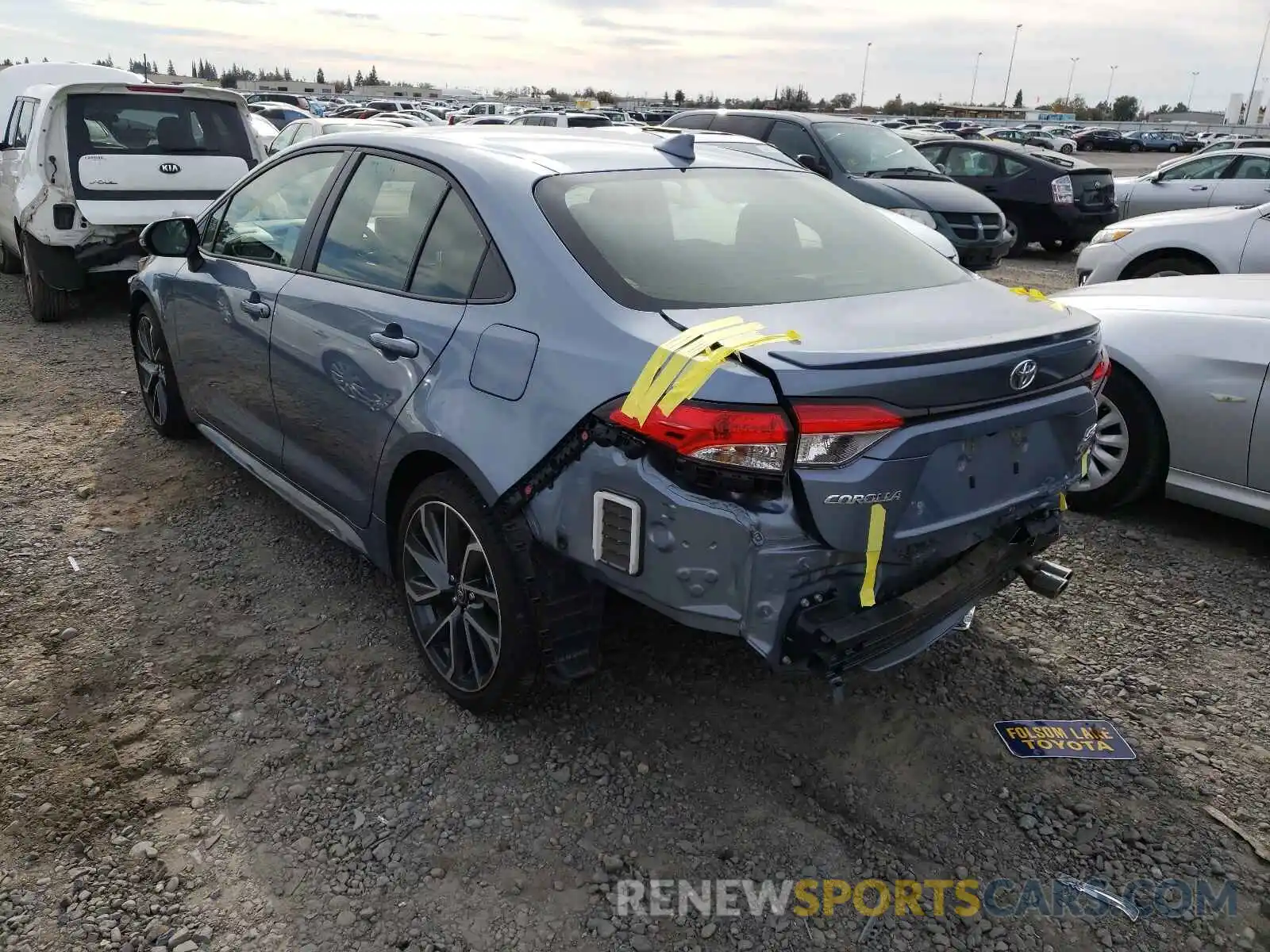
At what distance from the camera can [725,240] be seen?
2.98 meters

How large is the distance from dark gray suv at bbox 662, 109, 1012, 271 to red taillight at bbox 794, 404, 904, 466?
7904 mm

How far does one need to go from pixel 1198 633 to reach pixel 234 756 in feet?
11.2

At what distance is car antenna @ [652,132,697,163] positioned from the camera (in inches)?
132

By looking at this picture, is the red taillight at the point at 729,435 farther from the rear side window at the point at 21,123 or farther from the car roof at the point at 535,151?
the rear side window at the point at 21,123

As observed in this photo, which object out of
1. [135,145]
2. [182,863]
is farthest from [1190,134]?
[182,863]

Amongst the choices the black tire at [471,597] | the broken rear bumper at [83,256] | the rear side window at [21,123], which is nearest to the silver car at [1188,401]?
the black tire at [471,597]

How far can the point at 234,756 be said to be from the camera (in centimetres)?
285

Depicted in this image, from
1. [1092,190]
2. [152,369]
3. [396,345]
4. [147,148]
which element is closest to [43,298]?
[147,148]

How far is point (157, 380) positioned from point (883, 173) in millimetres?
7845

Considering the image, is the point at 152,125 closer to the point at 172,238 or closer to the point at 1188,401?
the point at 172,238

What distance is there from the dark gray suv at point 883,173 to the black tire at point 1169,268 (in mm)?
2230

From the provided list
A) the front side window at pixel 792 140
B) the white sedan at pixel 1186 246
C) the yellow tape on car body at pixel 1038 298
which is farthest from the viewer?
the front side window at pixel 792 140

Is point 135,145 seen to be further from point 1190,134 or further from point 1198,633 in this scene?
point 1190,134

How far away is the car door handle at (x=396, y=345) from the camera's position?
291 cm
